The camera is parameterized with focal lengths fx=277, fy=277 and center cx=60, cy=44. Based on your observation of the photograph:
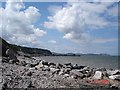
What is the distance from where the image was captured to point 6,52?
55.1 metres

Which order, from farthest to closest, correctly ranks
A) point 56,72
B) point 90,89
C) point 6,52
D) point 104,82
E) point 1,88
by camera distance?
point 6,52
point 56,72
point 104,82
point 90,89
point 1,88

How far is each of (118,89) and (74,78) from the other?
6117 millimetres

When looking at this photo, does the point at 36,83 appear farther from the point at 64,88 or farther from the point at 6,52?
the point at 6,52

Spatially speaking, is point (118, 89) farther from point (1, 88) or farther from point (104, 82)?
point (1, 88)

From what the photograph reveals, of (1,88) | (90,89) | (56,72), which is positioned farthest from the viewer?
(56,72)

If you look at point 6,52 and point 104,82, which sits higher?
point 6,52

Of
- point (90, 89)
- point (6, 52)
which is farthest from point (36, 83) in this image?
point (6, 52)

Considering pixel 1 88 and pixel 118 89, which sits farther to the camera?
pixel 118 89

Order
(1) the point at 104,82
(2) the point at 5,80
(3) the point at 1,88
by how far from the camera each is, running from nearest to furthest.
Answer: (3) the point at 1,88 → (2) the point at 5,80 → (1) the point at 104,82

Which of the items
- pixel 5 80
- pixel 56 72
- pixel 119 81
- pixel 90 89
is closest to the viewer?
pixel 5 80

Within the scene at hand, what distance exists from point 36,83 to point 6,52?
102ft

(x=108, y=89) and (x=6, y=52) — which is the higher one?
(x=6, y=52)

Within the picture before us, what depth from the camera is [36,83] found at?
25.2m

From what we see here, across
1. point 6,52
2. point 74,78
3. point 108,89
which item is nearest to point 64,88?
point 108,89
